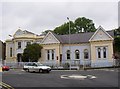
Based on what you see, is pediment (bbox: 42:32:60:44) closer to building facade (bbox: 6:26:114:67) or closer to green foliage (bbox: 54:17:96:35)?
building facade (bbox: 6:26:114:67)

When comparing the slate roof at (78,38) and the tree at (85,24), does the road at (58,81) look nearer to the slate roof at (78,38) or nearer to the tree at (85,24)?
the slate roof at (78,38)

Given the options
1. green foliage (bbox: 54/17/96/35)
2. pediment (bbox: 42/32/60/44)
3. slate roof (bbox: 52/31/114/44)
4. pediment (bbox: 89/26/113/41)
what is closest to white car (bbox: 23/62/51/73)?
pediment (bbox: 89/26/113/41)

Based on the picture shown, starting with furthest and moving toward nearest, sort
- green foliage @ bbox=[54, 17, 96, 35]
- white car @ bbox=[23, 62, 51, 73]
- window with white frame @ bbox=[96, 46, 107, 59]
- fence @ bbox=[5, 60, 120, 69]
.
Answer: green foliage @ bbox=[54, 17, 96, 35]
window with white frame @ bbox=[96, 46, 107, 59]
fence @ bbox=[5, 60, 120, 69]
white car @ bbox=[23, 62, 51, 73]

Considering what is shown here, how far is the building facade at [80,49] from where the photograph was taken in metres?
51.3

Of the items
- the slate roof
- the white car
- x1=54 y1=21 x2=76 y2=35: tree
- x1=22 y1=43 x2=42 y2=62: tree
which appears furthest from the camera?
x1=54 y1=21 x2=76 y2=35: tree

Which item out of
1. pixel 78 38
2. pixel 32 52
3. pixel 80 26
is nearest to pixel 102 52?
pixel 78 38

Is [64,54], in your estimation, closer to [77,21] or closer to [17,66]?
[17,66]

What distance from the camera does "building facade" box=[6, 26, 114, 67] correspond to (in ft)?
168

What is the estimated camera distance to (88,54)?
54656mm

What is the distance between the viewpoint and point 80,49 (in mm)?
55438

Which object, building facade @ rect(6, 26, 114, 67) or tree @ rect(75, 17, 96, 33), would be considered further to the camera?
tree @ rect(75, 17, 96, 33)

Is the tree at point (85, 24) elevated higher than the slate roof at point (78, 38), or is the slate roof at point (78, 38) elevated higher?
the tree at point (85, 24)

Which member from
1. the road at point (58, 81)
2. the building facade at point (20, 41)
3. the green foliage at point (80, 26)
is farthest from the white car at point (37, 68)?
the green foliage at point (80, 26)

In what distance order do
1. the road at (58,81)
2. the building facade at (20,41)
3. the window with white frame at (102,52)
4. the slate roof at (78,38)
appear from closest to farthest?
the road at (58,81) → the window with white frame at (102,52) → the slate roof at (78,38) → the building facade at (20,41)
